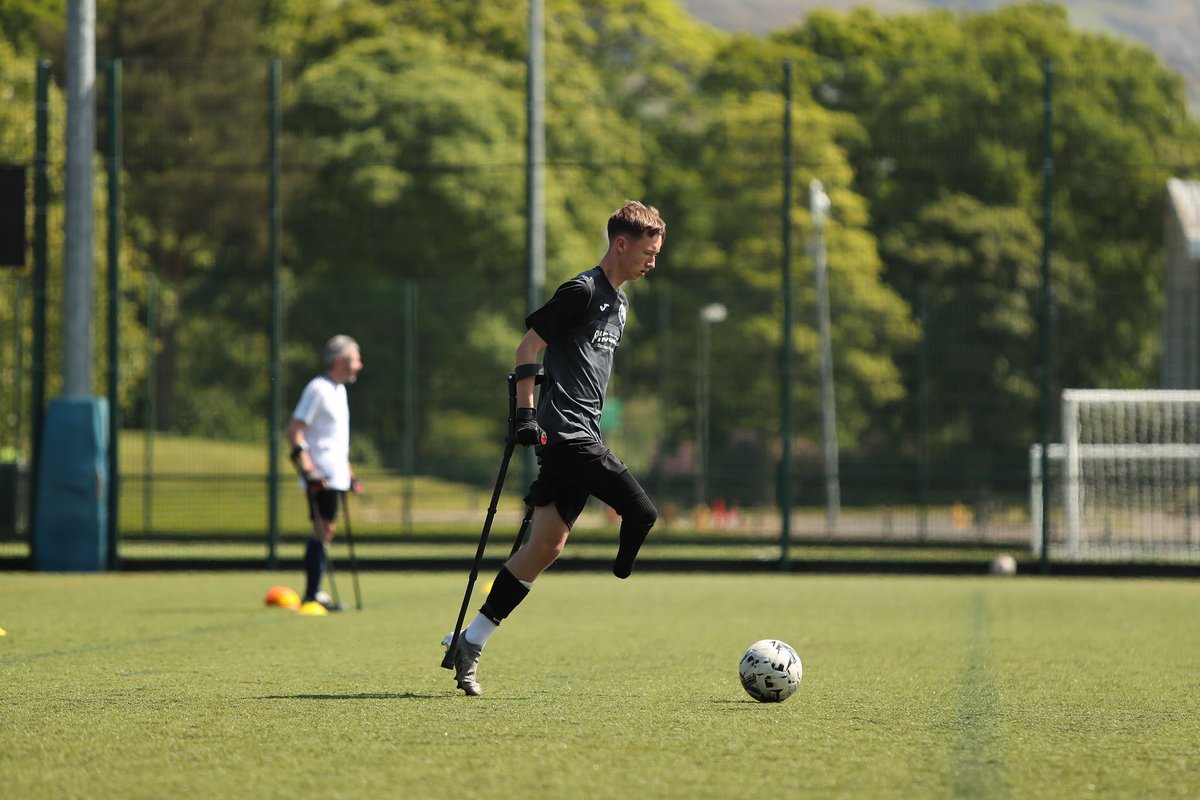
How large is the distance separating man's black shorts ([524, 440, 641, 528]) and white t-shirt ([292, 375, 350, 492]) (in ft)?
16.1

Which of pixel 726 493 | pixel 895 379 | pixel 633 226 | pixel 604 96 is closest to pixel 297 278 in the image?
pixel 604 96

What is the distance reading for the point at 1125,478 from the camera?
69.1 ft

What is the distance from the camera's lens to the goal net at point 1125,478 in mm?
19328

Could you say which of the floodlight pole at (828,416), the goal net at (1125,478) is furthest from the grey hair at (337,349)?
the floodlight pole at (828,416)

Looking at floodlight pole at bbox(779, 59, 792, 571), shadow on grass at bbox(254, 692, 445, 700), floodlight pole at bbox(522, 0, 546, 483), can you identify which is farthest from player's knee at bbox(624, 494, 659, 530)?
floodlight pole at bbox(522, 0, 546, 483)

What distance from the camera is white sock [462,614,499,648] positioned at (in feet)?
24.7

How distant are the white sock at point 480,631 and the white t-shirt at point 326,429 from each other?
4918 mm

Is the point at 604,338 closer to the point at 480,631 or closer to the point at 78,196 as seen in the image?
the point at 480,631

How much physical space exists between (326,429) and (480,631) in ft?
16.6

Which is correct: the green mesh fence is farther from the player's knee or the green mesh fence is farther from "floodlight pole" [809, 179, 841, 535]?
the player's knee

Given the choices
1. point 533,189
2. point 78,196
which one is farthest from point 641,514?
point 533,189

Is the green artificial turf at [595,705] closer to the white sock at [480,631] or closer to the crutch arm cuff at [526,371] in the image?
the white sock at [480,631]

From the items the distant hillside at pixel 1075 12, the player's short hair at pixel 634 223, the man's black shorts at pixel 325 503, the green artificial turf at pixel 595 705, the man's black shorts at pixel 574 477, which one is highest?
the distant hillside at pixel 1075 12

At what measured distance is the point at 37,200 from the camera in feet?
55.0
